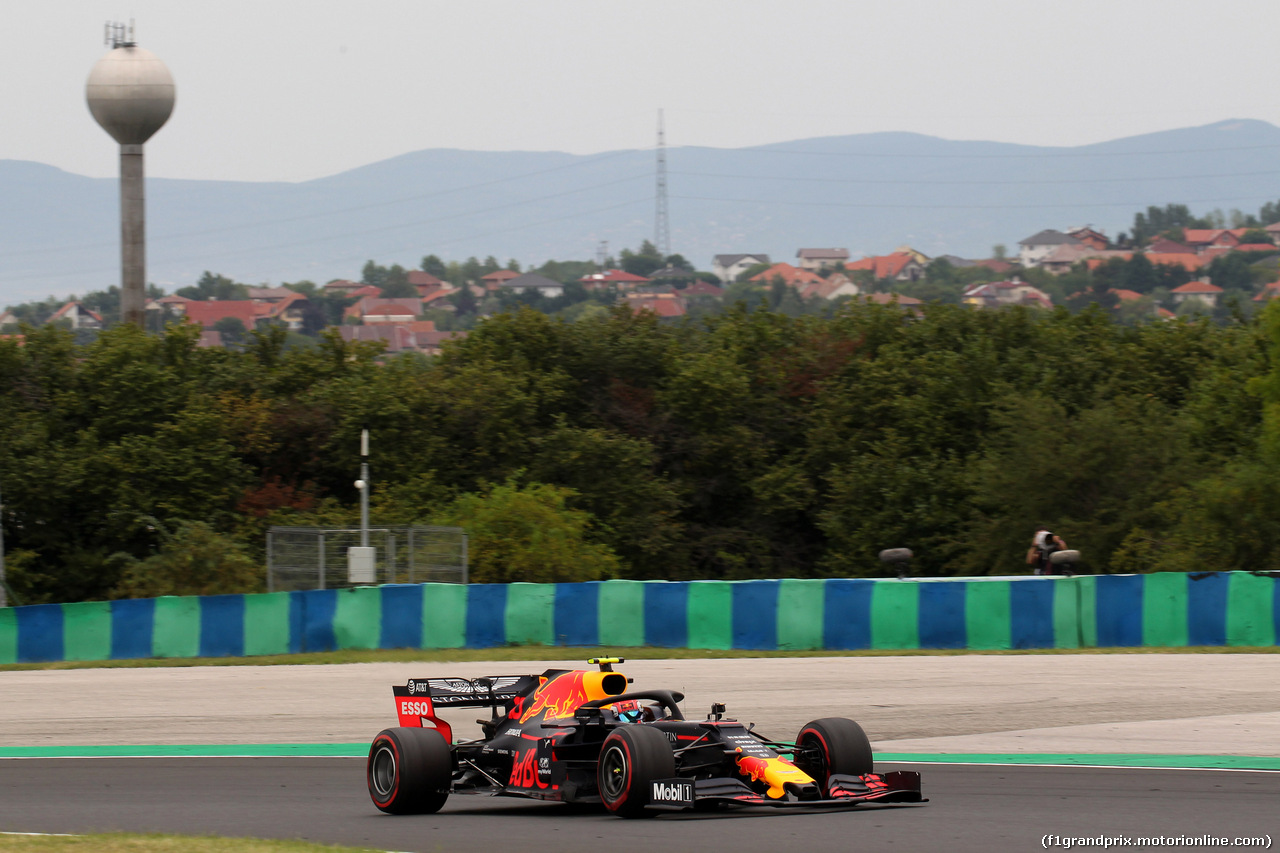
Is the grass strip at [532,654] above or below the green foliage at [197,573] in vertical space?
below

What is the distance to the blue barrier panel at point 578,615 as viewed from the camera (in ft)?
79.7

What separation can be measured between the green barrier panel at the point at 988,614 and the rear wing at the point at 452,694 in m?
12.7

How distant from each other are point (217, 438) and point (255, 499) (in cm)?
202

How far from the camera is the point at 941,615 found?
22.8 metres

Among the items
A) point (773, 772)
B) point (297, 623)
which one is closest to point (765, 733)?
point (773, 772)

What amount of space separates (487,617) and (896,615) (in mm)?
6511

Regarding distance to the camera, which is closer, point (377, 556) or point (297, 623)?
point (297, 623)

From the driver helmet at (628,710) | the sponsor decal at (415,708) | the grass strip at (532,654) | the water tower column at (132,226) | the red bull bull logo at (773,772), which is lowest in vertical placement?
the grass strip at (532,654)

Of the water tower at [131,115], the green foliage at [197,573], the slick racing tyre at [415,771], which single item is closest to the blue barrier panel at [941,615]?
the slick racing tyre at [415,771]

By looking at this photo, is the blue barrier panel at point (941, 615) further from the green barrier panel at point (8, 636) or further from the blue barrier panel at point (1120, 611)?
the green barrier panel at point (8, 636)

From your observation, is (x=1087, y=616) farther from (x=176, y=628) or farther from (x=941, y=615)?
(x=176, y=628)

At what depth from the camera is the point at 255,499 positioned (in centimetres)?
4331

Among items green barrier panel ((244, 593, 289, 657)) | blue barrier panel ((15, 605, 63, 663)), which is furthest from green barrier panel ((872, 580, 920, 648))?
blue barrier panel ((15, 605, 63, 663))

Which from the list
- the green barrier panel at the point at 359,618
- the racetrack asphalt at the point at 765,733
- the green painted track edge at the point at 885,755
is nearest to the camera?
the racetrack asphalt at the point at 765,733
